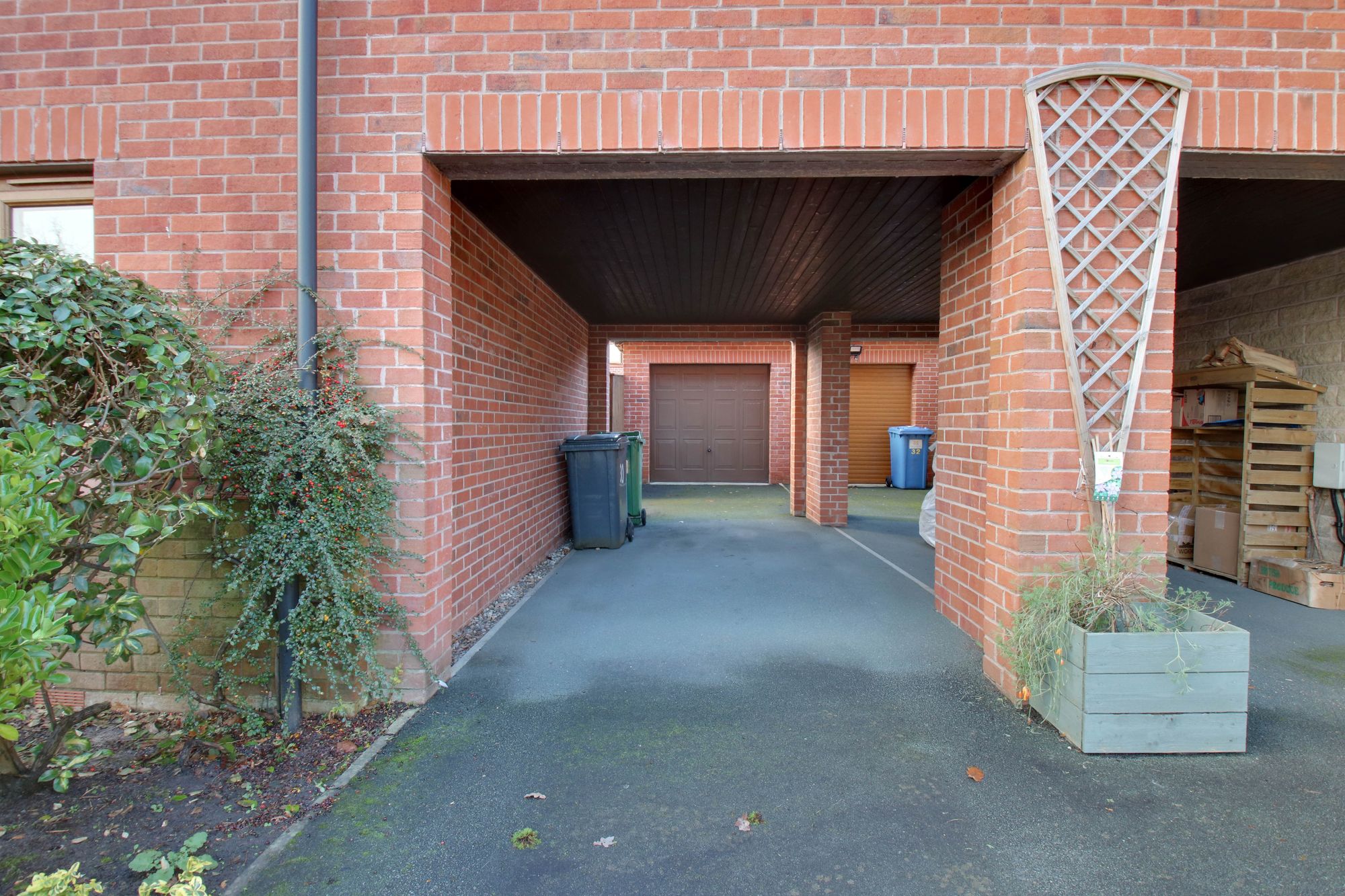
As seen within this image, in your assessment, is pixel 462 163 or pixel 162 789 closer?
pixel 162 789

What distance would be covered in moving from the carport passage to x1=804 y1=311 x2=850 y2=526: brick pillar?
4456 mm

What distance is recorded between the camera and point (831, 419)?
28.6 ft

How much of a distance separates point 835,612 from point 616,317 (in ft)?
18.8

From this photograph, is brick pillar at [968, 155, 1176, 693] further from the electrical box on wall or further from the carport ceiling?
the electrical box on wall

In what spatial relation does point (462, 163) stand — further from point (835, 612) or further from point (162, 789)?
point (835, 612)

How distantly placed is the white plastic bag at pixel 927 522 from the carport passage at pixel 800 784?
311 cm

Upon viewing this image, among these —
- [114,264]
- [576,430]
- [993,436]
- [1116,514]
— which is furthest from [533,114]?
[576,430]

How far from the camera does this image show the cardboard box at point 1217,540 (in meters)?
5.41

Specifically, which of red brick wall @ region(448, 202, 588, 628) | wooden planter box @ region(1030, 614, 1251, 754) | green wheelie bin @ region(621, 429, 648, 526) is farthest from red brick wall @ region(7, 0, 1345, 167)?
green wheelie bin @ region(621, 429, 648, 526)

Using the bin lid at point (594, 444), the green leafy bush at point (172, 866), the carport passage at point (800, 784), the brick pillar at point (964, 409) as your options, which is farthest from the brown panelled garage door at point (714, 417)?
the green leafy bush at point (172, 866)

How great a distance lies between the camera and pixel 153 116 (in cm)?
302

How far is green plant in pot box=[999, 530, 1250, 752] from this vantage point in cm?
252

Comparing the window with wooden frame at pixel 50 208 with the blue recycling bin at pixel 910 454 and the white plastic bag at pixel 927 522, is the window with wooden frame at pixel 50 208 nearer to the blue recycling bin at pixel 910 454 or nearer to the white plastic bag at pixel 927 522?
the white plastic bag at pixel 927 522

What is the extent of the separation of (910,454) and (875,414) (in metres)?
1.29
